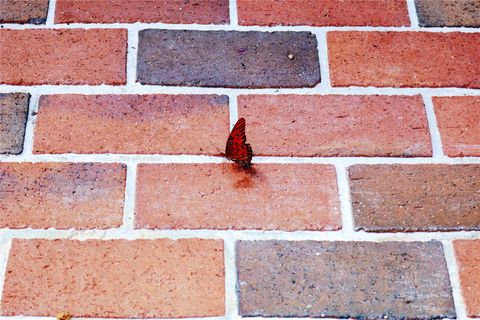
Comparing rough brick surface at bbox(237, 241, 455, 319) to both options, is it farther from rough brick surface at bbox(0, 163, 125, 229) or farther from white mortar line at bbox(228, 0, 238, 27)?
white mortar line at bbox(228, 0, 238, 27)

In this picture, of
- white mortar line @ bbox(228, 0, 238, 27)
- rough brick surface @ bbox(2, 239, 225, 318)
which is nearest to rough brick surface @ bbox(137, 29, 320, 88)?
white mortar line @ bbox(228, 0, 238, 27)

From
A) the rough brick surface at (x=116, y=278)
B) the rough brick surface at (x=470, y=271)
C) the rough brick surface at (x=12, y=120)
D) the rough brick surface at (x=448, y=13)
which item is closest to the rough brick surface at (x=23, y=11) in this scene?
the rough brick surface at (x=12, y=120)

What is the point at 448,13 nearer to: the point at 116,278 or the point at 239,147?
the point at 239,147

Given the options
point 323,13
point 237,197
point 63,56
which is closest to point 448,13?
point 323,13

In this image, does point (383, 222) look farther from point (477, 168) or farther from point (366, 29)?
point (366, 29)

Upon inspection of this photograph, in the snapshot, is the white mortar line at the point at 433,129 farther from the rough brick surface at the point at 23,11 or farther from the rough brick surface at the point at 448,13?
the rough brick surface at the point at 23,11

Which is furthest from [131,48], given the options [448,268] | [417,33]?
→ [448,268]
